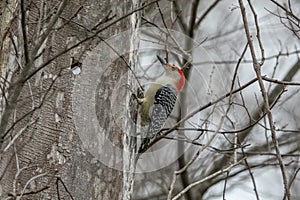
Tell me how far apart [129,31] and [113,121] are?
60 cm

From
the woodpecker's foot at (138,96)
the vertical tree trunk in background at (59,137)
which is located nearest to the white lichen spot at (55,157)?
the vertical tree trunk in background at (59,137)

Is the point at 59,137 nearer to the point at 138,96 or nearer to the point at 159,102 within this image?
the point at 138,96

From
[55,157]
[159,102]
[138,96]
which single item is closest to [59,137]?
[55,157]

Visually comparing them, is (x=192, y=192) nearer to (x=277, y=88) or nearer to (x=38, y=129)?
(x=277, y=88)

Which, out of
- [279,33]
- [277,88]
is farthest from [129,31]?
[279,33]

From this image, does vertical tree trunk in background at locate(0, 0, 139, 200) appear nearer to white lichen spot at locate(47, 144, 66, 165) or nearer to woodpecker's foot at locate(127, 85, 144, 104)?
white lichen spot at locate(47, 144, 66, 165)

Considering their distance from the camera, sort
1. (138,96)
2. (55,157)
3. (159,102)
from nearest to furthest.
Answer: (55,157) → (138,96) → (159,102)

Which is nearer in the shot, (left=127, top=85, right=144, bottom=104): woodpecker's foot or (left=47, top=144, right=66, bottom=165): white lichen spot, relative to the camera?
(left=47, top=144, right=66, bottom=165): white lichen spot

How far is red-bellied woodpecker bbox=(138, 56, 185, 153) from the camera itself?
13.7ft

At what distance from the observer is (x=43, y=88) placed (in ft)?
10.6

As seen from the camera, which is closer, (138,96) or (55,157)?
(55,157)

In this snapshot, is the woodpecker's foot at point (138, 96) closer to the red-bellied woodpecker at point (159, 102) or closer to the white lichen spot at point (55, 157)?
the red-bellied woodpecker at point (159, 102)

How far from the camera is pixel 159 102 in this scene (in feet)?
15.1

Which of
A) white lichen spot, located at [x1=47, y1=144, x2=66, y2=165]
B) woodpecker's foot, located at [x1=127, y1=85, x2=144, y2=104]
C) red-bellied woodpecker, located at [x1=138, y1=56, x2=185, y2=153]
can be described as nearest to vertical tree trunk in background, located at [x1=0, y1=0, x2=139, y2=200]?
white lichen spot, located at [x1=47, y1=144, x2=66, y2=165]
